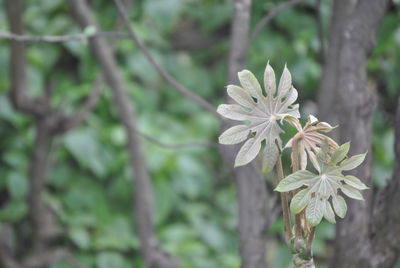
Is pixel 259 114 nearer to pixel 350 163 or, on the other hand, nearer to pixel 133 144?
pixel 350 163

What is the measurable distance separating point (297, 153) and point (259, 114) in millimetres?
67

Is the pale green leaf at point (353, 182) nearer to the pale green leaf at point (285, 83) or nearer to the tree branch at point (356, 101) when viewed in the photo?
the pale green leaf at point (285, 83)

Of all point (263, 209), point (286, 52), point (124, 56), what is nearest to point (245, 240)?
point (263, 209)

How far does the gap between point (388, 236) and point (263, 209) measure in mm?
310

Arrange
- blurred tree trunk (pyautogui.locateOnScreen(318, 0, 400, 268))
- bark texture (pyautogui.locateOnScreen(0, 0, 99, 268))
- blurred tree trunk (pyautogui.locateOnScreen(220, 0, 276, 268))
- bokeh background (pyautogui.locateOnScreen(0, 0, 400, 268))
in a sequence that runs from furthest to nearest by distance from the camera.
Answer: bokeh background (pyautogui.locateOnScreen(0, 0, 400, 268)), bark texture (pyautogui.locateOnScreen(0, 0, 99, 268)), blurred tree trunk (pyautogui.locateOnScreen(220, 0, 276, 268)), blurred tree trunk (pyautogui.locateOnScreen(318, 0, 400, 268))

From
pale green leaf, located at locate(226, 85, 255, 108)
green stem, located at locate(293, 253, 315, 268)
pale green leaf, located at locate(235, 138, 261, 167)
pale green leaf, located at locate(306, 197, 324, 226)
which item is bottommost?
green stem, located at locate(293, 253, 315, 268)

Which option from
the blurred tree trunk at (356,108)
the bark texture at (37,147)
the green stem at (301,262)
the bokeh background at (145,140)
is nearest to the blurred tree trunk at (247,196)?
the blurred tree trunk at (356,108)

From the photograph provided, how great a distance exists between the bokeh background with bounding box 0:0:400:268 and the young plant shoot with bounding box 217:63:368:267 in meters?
1.48

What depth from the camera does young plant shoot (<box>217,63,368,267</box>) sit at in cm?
68

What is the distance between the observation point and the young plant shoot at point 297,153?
68 cm

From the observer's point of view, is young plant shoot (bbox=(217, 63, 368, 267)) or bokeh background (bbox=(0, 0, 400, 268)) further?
bokeh background (bbox=(0, 0, 400, 268))

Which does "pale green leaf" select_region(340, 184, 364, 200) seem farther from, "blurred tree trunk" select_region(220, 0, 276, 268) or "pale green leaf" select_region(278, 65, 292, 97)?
"blurred tree trunk" select_region(220, 0, 276, 268)

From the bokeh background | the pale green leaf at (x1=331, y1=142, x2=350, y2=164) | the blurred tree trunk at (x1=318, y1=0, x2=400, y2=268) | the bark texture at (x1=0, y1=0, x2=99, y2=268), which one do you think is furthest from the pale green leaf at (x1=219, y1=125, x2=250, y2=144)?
the bokeh background

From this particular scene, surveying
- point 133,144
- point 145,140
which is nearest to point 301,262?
point 133,144
